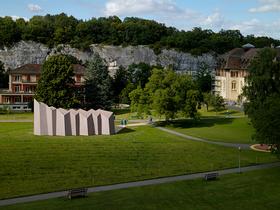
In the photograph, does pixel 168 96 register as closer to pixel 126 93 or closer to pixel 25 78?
pixel 126 93

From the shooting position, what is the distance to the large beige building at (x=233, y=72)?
98.3 metres

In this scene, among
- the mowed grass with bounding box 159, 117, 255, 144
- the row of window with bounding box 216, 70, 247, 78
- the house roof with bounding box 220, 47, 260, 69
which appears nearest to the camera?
the mowed grass with bounding box 159, 117, 255, 144

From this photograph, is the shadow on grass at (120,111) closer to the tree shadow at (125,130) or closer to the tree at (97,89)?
the tree at (97,89)

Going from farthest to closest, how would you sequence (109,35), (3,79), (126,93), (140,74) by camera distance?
(109,35) < (140,74) < (3,79) < (126,93)

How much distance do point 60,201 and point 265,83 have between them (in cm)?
3354

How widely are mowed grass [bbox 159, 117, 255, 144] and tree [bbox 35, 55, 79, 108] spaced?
17.5m

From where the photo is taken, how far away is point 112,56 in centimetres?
13012

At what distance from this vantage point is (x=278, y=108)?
38.6 metres

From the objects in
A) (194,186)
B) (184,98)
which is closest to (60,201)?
(194,186)

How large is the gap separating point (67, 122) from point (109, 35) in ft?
265

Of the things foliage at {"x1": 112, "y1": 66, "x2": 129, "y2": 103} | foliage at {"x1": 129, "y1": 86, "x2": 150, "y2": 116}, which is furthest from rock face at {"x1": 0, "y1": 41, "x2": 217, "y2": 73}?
foliage at {"x1": 129, "y1": 86, "x2": 150, "y2": 116}

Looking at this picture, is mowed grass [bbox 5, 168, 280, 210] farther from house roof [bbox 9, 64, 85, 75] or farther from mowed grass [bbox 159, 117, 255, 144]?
house roof [bbox 9, 64, 85, 75]

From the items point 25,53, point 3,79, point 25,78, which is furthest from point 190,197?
point 25,53

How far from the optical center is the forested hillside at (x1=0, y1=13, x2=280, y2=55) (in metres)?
128
